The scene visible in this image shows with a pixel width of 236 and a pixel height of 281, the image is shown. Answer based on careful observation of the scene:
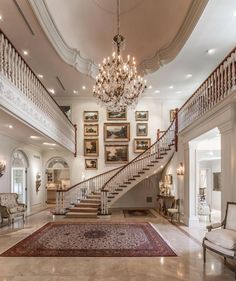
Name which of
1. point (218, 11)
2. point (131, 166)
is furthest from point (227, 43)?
point (131, 166)

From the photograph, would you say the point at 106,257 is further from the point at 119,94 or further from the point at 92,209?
the point at 92,209

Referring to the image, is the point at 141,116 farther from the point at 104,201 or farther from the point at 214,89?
the point at 214,89

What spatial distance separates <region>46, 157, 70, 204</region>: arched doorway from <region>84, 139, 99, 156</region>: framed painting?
4.84ft

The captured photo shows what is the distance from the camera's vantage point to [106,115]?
47.3 feet

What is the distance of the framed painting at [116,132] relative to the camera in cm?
1426

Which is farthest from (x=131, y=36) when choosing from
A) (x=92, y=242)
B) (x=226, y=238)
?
(x=226, y=238)

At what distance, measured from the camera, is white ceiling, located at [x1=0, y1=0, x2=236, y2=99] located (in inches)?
291

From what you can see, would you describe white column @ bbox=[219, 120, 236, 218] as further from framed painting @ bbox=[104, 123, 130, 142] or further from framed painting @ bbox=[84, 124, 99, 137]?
framed painting @ bbox=[84, 124, 99, 137]

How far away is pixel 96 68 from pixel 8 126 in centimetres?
517

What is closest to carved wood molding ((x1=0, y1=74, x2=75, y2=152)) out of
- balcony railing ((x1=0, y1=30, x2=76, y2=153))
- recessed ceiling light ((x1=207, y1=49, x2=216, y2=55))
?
balcony railing ((x1=0, y1=30, x2=76, y2=153))

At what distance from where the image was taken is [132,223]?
9258mm

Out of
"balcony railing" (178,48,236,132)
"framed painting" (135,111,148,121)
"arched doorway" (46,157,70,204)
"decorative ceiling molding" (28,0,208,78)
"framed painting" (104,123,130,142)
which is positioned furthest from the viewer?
"arched doorway" (46,157,70,204)

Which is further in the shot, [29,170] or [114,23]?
[29,170]

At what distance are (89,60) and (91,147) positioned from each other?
4.85 m
